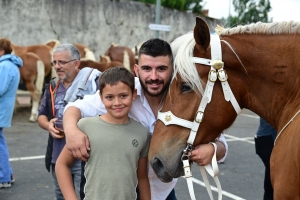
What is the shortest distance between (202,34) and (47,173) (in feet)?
13.9

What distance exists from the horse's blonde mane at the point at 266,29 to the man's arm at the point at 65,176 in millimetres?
1164

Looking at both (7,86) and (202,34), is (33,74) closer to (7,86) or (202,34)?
(7,86)

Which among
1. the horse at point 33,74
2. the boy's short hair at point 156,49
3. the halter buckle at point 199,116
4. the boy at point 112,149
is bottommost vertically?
the horse at point 33,74

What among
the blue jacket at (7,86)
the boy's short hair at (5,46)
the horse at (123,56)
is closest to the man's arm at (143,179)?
the blue jacket at (7,86)

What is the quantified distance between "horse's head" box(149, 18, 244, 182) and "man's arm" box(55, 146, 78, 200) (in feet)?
1.73

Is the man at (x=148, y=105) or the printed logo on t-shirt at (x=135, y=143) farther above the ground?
the man at (x=148, y=105)

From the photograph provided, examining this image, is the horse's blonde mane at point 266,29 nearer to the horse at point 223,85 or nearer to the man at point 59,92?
the horse at point 223,85

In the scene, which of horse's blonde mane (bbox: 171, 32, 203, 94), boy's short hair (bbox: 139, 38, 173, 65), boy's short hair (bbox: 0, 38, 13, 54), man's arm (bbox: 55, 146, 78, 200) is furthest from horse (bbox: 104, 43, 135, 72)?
horse's blonde mane (bbox: 171, 32, 203, 94)

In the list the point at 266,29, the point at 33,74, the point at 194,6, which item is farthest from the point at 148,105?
the point at 194,6

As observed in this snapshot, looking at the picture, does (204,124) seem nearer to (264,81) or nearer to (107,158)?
(264,81)

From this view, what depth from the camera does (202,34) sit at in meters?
2.07

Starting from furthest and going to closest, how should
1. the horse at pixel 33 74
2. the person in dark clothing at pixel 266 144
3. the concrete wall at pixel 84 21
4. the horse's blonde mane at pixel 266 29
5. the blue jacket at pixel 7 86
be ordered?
the concrete wall at pixel 84 21 → the horse at pixel 33 74 → the blue jacket at pixel 7 86 → the person in dark clothing at pixel 266 144 → the horse's blonde mane at pixel 266 29

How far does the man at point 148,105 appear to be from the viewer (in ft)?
7.14

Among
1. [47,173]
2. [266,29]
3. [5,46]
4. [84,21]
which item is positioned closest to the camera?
[266,29]
